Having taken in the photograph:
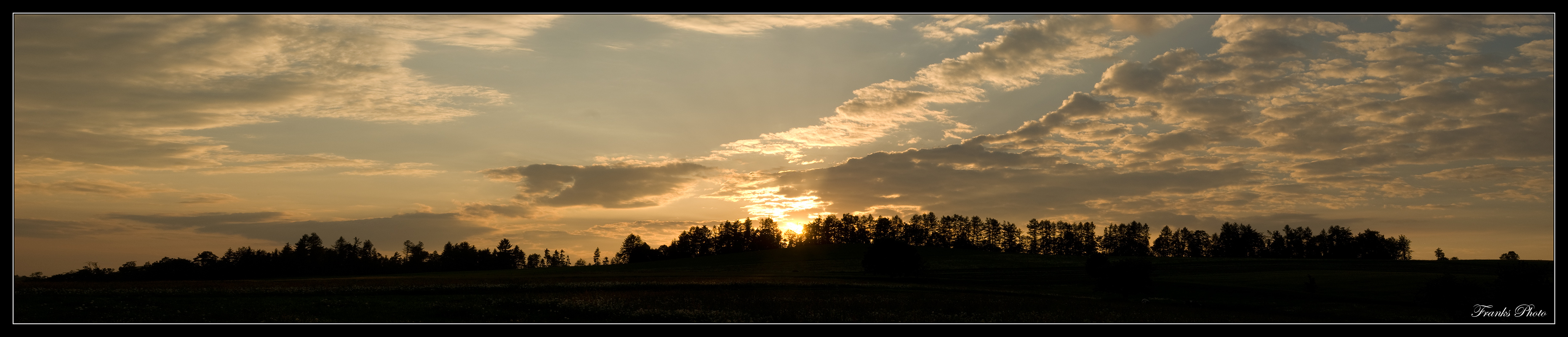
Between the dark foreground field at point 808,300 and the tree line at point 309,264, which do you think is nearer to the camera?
the dark foreground field at point 808,300

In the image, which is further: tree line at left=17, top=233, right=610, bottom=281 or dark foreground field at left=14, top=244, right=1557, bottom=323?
tree line at left=17, top=233, right=610, bottom=281

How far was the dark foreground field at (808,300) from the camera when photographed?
113 ft

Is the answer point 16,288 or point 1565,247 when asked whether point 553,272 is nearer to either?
point 16,288

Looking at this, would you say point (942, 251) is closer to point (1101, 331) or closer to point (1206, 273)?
point (1206, 273)

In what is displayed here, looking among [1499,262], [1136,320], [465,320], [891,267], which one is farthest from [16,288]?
[1499,262]

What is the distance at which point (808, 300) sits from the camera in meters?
47.9

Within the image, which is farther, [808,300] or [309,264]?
[309,264]

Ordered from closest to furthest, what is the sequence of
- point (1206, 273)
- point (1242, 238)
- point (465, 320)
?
1. point (465, 320)
2. point (1206, 273)
3. point (1242, 238)

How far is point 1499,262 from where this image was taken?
115 m

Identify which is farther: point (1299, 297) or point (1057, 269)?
point (1057, 269)

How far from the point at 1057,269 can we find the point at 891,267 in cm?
4336

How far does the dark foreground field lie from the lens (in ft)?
Result: 113
